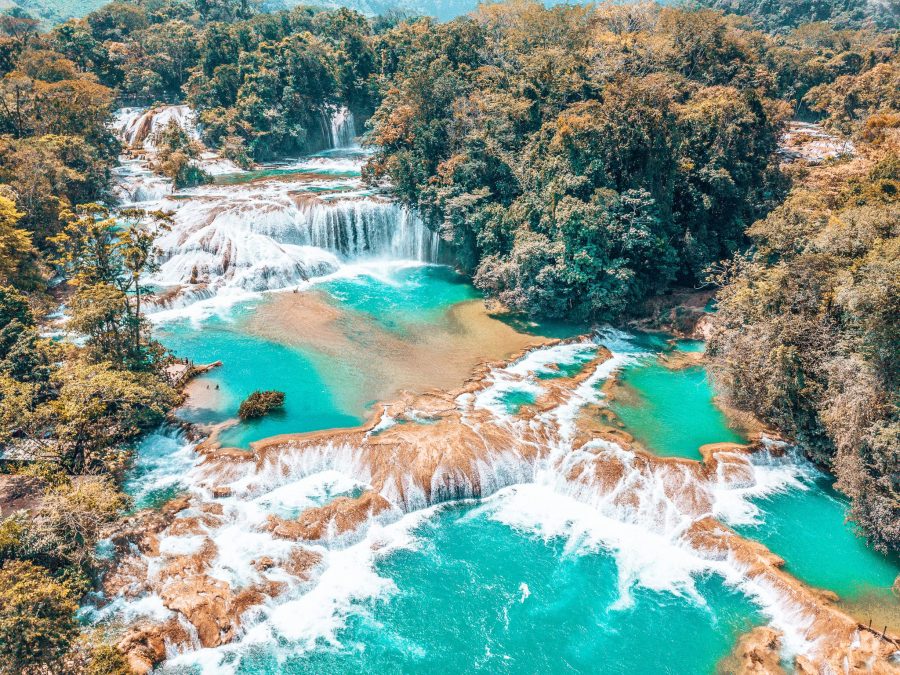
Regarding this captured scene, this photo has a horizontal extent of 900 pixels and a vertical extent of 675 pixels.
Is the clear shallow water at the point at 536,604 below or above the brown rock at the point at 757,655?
above

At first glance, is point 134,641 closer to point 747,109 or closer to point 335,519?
point 335,519

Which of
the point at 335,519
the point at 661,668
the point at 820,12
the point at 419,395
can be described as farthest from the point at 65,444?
the point at 820,12

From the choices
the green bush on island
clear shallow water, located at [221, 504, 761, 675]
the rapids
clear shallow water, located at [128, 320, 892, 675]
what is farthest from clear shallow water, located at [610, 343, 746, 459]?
the green bush on island

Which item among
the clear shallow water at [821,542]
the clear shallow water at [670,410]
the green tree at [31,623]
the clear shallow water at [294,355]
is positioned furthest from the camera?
the clear shallow water at [294,355]

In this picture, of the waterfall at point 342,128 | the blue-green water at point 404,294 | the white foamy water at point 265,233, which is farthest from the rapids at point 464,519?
the waterfall at point 342,128

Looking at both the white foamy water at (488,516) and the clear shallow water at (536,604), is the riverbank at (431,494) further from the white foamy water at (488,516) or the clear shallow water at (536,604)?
the clear shallow water at (536,604)

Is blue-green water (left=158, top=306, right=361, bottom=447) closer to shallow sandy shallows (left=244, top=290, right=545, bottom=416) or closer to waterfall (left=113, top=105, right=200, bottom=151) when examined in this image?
shallow sandy shallows (left=244, top=290, right=545, bottom=416)
